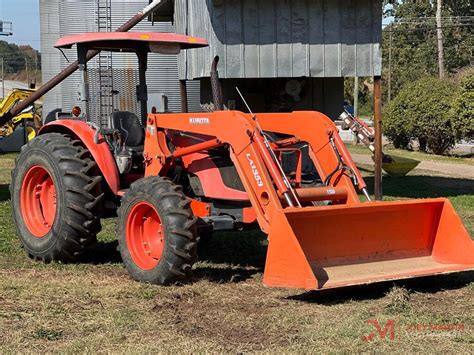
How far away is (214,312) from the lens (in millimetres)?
6168

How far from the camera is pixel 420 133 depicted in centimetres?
2734

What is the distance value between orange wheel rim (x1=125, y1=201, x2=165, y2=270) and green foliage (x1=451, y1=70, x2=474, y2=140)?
62.2ft

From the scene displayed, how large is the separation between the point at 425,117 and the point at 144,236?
2071 centimetres

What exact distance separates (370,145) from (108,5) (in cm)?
666

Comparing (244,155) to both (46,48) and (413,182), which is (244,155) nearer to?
(413,182)

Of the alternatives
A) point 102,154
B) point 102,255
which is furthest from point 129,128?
point 102,255

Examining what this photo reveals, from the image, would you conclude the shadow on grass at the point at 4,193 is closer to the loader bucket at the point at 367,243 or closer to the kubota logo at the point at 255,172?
the kubota logo at the point at 255,172

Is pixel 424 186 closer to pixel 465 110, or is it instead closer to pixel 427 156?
pixel 465 110

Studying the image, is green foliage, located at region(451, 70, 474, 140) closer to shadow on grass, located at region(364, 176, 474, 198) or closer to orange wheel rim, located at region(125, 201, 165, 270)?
shadow on grass, located at region(364, 176, 474, 198)

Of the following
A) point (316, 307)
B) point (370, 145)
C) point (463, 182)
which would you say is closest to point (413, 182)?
point (463, 182)

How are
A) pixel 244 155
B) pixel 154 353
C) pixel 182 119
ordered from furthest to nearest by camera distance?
pixel 182 119
pixel 244 155
pixel 154 353

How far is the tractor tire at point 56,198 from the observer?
7824mm

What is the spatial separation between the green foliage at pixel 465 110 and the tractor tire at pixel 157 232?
1898 centimetres

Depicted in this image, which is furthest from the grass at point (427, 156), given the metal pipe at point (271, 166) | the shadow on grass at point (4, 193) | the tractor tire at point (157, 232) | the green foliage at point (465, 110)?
the tractor tire at point (157, 232)
